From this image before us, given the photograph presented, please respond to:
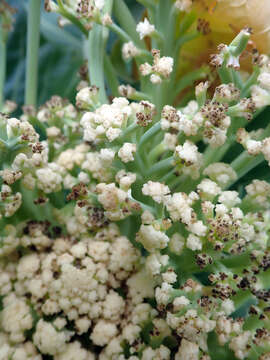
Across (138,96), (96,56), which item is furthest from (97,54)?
(138,96)

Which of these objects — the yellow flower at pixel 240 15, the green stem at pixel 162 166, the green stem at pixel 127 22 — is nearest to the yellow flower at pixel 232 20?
the yellow flower at pixel 240 15

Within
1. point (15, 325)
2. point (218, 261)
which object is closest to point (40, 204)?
point (15, 325)

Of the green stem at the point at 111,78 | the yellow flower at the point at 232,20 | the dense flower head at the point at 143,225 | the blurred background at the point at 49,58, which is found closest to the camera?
the dense flower head at the point at 143,225

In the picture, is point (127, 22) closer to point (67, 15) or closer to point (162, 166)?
point (67, 15)

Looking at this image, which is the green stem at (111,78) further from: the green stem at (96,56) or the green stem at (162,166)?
the green stem at (162,166)

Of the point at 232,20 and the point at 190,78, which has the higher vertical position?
the point at 232,20

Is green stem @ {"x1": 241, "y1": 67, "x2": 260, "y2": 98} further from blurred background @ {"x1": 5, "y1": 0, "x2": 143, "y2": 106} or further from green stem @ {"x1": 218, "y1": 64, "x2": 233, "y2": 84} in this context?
blurred background @ {"x1": 5, "y1": 0, "x2": 143, "y2": 106}

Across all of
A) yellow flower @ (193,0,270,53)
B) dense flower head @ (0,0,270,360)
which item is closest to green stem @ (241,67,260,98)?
dense flower head @ (0,0,270,360)

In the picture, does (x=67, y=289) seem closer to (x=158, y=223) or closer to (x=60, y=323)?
(x=60, y=323)
